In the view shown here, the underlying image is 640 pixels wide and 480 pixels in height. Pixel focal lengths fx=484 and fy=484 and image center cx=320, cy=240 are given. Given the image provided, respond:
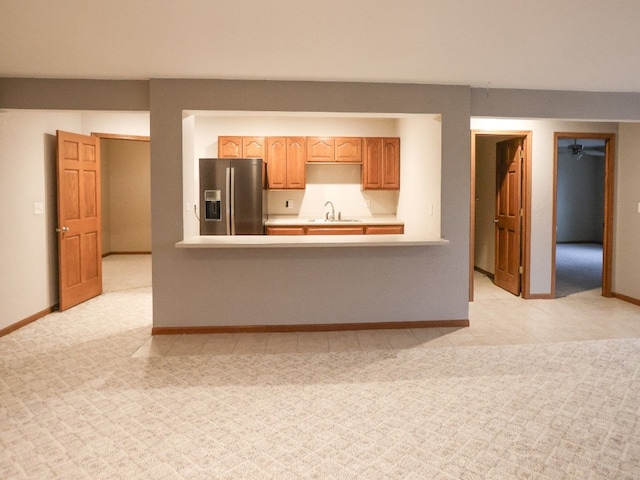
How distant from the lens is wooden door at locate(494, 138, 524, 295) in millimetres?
5902

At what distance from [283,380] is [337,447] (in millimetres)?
965

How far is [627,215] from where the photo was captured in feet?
18.8

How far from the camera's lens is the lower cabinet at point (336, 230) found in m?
6.33

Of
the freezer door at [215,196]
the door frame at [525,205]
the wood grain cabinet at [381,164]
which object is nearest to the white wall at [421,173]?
the wood grain cabinet at [381,164]

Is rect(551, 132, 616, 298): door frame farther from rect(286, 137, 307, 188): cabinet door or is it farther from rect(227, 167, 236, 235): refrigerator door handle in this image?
rect(227, 167, 236, 235): refrigerator door handle

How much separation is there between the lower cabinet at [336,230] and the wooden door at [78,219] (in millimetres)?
2152

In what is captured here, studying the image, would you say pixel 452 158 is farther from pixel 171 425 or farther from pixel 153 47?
pixel 171 425

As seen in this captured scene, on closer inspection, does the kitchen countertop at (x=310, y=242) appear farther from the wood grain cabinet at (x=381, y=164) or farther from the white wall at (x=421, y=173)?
the wood grain cabinet at (x=381, y=164)

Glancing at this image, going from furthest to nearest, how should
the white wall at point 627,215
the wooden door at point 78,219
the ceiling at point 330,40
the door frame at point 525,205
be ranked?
the door frame at point 525,205
the white wall at point 627,215
the wooden door at point 78,219
the ceiling at point 330,40

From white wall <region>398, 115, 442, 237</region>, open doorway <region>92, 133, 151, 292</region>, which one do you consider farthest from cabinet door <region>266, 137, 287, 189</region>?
open doorway <region>92, 133, 151, 292</region>

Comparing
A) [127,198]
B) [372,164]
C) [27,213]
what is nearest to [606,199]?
[372,164]

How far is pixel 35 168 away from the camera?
4.89 meters

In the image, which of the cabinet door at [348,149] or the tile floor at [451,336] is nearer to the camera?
the tile floor at [451,336]

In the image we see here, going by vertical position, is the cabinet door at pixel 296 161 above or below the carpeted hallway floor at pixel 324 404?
above
